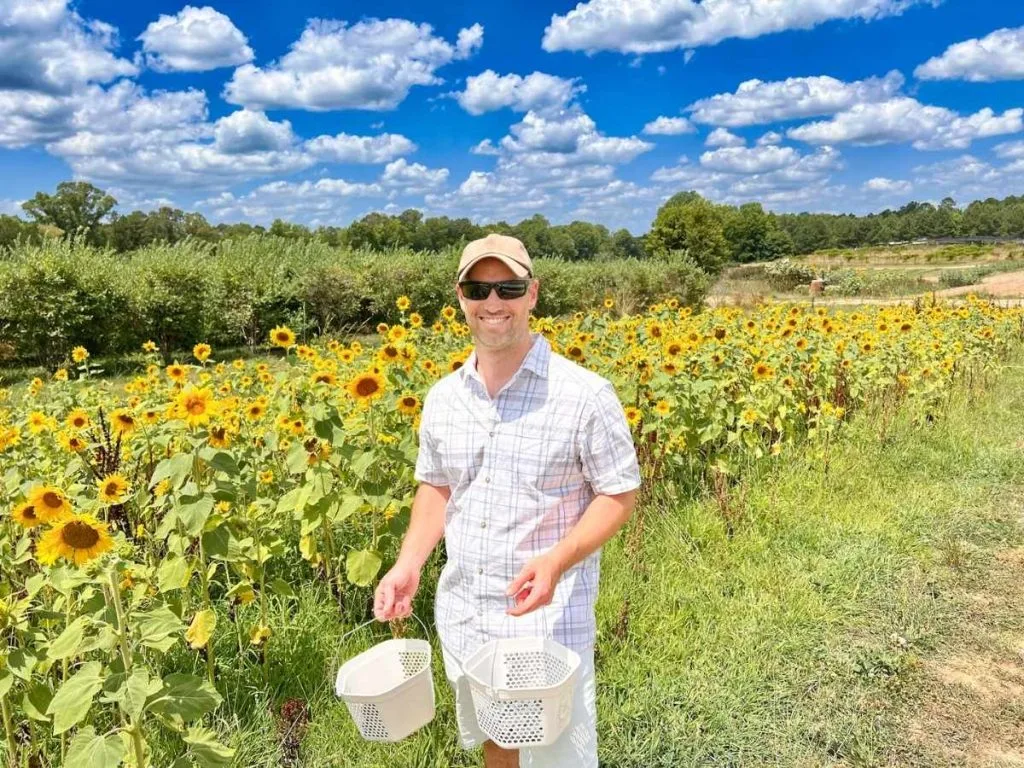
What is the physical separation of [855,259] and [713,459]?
66.8 m

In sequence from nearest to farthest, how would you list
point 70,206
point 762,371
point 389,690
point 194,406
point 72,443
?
point 389,690 → point 194,406 → point 72,443 → point 762,371 → point 70,206

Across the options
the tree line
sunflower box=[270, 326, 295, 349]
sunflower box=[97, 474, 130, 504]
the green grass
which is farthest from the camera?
the tree line

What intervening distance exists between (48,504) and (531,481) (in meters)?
1.13

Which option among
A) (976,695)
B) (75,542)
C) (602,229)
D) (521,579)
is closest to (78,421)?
(75,542)

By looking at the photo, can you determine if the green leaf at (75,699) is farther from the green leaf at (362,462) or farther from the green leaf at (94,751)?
the green leaf at (362,462)

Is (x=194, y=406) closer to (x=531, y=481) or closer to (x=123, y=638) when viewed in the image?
(x=123, y=638)

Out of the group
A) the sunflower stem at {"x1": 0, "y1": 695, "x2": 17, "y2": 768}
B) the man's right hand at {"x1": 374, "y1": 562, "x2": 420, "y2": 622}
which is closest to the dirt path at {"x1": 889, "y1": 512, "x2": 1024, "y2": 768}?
the man's right hand at {"x1": 374, "y1": 562, "x2": 420, "y2": 622}

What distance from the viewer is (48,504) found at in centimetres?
186

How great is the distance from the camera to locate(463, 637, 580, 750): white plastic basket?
153 cm

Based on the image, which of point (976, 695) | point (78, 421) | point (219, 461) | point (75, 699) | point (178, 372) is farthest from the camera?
point (178, 372)

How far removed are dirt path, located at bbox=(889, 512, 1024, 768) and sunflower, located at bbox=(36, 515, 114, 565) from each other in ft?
7.72

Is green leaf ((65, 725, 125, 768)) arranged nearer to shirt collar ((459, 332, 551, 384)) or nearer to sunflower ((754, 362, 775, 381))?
shirt collar ((459, 332, 551, 384))

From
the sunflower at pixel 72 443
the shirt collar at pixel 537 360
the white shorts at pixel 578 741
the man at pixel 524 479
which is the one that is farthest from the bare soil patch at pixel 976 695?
the sunflower at pixel 72 443

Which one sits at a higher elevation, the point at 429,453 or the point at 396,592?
the point at 429,453
